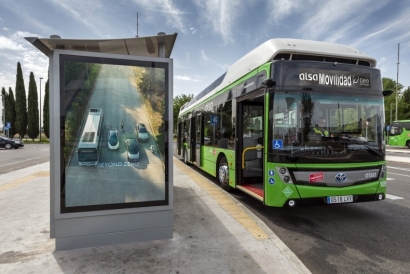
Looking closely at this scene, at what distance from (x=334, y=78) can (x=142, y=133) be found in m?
3.59

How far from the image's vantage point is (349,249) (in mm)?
3744

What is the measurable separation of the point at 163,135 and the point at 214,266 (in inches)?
73.7

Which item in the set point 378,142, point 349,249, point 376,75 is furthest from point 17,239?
point 376,75

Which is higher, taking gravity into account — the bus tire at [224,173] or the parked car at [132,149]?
the parked car at [132,149]

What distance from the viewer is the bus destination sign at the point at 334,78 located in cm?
452

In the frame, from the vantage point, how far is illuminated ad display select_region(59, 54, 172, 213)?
10.9 ft

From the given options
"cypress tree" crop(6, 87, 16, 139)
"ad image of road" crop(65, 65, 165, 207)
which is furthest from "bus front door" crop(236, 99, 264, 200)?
"cypress tree" crop(6, 87, 16, 139)

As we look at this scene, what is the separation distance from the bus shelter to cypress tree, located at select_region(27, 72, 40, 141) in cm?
4704

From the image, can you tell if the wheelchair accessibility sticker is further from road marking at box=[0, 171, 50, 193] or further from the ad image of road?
road marking at box=[0, 171, 50, 193]

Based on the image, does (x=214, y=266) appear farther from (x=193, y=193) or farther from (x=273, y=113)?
(x=193, y=193)

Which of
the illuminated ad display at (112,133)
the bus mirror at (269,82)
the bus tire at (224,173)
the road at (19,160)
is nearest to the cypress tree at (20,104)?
the road at (19,160)

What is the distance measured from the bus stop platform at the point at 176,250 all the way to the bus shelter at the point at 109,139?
0.88ft

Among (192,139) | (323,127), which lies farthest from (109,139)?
(192,139)

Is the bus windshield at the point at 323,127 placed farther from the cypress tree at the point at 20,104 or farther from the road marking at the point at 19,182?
the cypress tree at the point at 20,104
